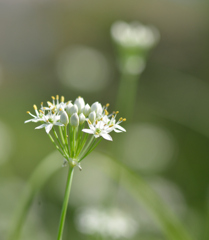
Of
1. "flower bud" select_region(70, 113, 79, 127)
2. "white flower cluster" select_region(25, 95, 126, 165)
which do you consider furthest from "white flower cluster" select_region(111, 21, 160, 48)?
"flower bud" select_region(70, 113, 79, 127)

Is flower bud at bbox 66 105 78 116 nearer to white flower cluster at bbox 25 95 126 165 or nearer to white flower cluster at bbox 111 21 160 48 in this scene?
white flower cluster at bbox 25 95 126 165

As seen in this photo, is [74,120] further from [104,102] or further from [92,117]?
[104,102]

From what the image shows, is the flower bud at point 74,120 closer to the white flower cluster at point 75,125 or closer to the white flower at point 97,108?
the white flower cluster at point 75,125

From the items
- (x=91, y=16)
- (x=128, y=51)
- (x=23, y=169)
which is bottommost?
(x=23, y=169)

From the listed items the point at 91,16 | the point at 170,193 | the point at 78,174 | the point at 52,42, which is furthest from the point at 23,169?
the point at 91,16

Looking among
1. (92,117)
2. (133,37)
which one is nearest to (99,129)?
(92,117)

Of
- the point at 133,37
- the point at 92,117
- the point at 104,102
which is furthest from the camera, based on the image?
the point at 104,102

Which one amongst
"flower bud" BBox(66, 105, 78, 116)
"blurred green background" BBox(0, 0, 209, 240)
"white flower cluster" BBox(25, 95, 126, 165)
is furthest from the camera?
"blurred green background" BBox(0, 0, 209, 240)

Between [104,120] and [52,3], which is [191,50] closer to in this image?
[52,3]
